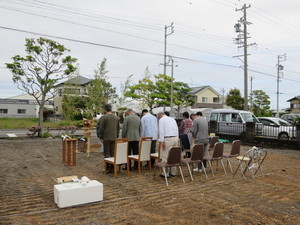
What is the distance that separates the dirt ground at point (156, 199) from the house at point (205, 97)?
4092 cm

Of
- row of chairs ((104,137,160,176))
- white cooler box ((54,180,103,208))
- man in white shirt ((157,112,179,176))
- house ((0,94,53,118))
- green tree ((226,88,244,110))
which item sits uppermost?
green tree ((226,88,244,110))

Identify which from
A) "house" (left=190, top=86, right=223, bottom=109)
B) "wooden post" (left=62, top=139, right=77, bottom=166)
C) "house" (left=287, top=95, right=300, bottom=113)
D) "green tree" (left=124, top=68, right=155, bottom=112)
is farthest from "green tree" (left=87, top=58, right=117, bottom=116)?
"house" (left=287, top=95, right=300, bottom=113)

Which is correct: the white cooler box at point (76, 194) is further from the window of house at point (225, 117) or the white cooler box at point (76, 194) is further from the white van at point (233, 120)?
the window of house at point (225, 117)

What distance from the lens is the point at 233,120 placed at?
52.5 ft

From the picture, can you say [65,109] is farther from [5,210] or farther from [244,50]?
[5,210]

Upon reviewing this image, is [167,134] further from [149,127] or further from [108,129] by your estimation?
[108,129]

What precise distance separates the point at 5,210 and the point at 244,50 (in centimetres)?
2183

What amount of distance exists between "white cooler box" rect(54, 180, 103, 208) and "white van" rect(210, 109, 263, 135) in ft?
37.9

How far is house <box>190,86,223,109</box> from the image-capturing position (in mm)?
48094

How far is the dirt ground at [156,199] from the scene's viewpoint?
3.97 m

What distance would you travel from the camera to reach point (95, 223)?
148 inches

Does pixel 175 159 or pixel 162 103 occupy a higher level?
pixel 162 103

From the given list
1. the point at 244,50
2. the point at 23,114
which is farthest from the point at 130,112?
the point at 23,114

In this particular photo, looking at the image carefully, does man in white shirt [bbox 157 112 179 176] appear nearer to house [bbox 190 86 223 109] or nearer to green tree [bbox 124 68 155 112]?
green tree [bbox 124 68 155 112]
